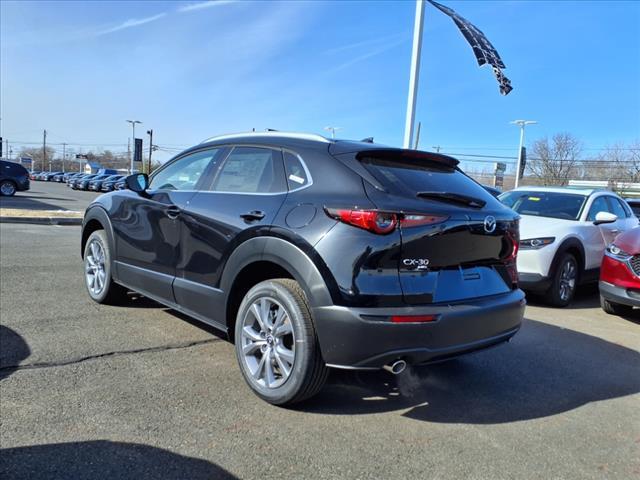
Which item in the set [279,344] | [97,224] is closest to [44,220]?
[97,224]

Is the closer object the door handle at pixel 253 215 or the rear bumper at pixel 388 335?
the rear bumper at pixel 388 335

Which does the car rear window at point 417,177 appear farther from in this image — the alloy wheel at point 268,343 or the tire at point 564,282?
the tire at point 564,282

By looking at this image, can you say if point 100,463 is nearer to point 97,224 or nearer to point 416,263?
point 416,263

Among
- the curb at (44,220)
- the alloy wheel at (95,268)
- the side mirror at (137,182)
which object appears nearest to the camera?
the side mirror at (137,182)

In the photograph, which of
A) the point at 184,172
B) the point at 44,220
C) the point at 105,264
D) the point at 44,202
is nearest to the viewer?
the point at 184,172

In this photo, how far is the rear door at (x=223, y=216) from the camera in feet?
11.0

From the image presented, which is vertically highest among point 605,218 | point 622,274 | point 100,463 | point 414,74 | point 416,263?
point 414,74

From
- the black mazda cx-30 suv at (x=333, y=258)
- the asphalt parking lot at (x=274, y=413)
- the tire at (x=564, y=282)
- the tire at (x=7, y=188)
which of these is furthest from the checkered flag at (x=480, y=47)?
the tire at (x=7, y=188)

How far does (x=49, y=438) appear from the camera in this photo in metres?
2.59

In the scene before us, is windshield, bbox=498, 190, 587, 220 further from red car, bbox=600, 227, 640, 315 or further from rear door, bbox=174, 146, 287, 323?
rear door, bbox=174, 146, 287, 323

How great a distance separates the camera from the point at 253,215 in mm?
3332

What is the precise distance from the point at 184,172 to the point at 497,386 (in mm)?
3132

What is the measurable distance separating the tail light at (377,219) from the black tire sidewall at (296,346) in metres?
0.60

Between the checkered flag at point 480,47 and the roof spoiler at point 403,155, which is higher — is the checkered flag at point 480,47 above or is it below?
above
